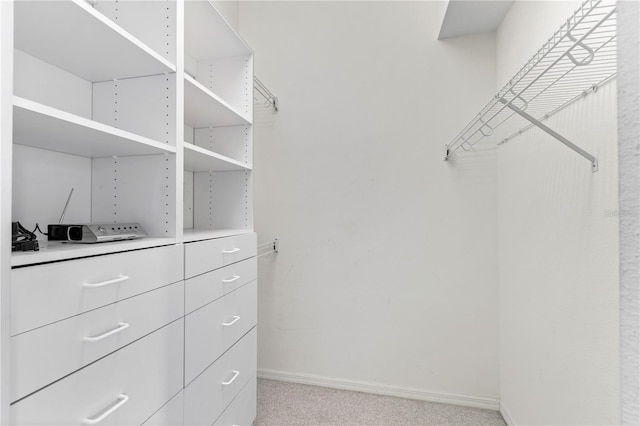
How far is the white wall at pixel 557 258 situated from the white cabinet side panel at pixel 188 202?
1810 mm

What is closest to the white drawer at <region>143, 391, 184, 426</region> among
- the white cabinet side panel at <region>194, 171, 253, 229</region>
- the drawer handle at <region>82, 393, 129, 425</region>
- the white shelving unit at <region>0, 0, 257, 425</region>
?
the white shelving unit at <region>0, 0, 257, 425</region>

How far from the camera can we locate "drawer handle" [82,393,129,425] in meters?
0.75

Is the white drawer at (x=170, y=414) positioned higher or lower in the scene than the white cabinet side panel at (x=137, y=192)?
lower

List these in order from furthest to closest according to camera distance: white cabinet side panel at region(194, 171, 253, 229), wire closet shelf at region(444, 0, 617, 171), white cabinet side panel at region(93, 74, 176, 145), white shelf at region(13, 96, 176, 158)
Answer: white cabinet side panel at region(194, 171, 253, 229) → white cabinet side panel at region(93, 74, 176, 145) → wire closet shelf at region(444, 0, 617, 171) → white shelf at region(13, 96, 176, 158)

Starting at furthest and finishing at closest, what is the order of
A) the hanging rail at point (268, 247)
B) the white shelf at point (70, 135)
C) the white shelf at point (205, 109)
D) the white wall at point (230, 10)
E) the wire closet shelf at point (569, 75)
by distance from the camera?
the hanging rail at point (268, 247), the white wall at point (230, 10), the white shelf at point (205, 109), the wire closet shelf at point (569, 75), the white shelf at point (70, 135)

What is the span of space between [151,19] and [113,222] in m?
0.78

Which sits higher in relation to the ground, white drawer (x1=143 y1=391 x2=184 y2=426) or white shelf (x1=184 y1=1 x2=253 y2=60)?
white shelf (x1=184 y1=1 x2=253 y2=60)

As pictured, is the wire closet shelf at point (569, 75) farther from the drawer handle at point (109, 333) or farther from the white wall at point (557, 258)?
the drawer handle at point (109, 333)

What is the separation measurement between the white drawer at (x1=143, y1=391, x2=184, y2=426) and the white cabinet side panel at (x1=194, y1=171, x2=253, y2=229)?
0.85m

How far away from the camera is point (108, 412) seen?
0.79m

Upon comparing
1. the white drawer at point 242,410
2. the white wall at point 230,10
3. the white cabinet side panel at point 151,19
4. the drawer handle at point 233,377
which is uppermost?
the white wall at point 230,10

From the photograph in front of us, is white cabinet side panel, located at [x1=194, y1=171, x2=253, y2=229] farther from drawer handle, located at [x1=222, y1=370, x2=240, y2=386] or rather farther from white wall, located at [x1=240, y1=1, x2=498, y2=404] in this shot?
drawer handle, located at [x1=222, y1=370, x2=240, y2=386]

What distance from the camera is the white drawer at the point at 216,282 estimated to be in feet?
3.71

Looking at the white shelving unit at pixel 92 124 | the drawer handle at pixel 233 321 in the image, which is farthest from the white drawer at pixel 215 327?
the white shelving unit at pixel 92 124
